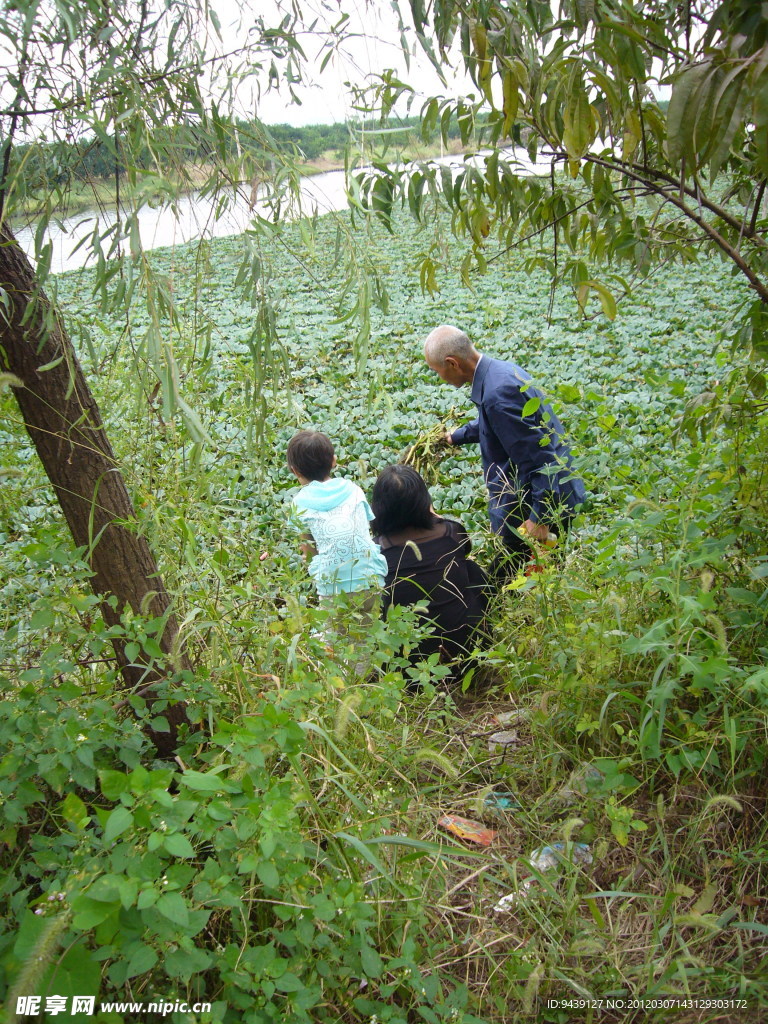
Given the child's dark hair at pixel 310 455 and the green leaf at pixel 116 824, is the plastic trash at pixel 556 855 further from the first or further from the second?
the child's dark hair at pixel 310 455

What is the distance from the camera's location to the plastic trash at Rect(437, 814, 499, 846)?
199 centimetres

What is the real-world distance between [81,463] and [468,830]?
4.80 ft

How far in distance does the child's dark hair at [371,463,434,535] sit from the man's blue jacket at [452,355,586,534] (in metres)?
0.55

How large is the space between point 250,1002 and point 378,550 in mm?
2038

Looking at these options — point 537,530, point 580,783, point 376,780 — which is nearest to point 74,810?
point 376,780

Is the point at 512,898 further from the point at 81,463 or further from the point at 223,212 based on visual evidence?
the point at 223,212

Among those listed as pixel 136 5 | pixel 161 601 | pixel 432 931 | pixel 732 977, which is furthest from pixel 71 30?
pixel 732 977

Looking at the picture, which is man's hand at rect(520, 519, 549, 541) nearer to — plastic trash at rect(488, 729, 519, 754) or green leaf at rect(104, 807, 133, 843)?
plastic trash at rect(488, 729, 519, 754)

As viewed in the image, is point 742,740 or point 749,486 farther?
point 749,486

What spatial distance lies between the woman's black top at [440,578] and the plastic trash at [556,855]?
1.10 metres

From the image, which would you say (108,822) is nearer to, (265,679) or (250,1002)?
(250,1002)

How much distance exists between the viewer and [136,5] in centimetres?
189

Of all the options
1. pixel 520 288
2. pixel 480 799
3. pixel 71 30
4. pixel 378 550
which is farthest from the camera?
pixel 520 288

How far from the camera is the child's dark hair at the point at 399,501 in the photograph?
325cm
